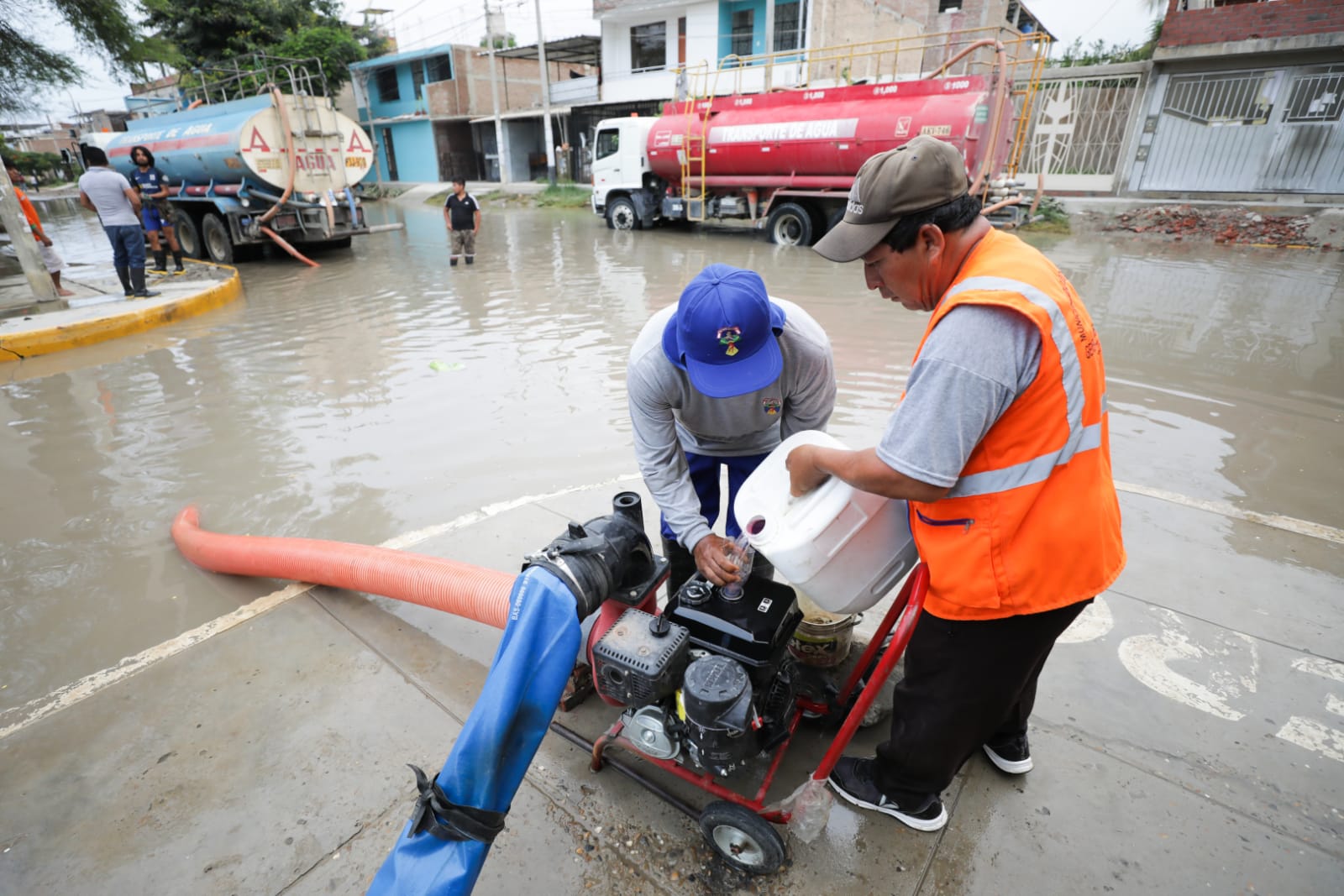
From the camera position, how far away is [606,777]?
6.51ft

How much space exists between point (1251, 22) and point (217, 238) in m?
20.5

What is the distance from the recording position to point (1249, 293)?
8.25 meters

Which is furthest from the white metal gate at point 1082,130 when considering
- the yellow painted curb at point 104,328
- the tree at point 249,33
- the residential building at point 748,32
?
the tree at point 249,33

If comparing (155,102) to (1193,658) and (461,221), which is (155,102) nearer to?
(461,221)

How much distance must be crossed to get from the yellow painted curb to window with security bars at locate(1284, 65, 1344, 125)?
19454mm

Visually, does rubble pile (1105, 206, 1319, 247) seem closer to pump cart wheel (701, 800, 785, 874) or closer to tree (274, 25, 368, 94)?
pump cart wheel (701, 800, 785, 874)

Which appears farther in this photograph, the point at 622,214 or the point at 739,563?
the point at 622,214

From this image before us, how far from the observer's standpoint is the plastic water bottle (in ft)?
5.85

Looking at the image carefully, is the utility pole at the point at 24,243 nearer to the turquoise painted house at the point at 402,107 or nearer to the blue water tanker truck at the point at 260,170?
the blue water tanker truck at the point at 260,170

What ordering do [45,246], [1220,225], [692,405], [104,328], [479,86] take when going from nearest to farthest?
[692,405]
[104,328]
[45,246]
[1220,225]
[479,86]

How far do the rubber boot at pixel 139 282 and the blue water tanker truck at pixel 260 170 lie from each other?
303 centimetres

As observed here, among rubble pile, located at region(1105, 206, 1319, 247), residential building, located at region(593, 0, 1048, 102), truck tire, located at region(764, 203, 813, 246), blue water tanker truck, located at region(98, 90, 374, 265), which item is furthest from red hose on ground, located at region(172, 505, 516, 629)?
residential building, located at region(593, 0, 1048, 102)

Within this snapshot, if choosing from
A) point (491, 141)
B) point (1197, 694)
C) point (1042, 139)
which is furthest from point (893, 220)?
point (491, 141)

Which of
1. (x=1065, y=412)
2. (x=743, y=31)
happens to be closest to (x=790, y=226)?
(x=1065, y=412)
